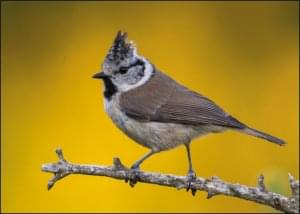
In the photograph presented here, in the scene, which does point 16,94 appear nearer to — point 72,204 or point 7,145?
point 7,145

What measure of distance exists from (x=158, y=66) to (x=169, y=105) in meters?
2.51

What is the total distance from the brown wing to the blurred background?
1.92m

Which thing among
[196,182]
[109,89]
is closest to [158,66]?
[109,89]

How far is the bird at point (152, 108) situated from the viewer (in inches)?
185

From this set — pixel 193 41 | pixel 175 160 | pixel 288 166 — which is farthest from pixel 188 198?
pixel 193 41

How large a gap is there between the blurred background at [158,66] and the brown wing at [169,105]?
75.7 inches

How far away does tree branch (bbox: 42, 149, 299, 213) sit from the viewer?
3.54 m

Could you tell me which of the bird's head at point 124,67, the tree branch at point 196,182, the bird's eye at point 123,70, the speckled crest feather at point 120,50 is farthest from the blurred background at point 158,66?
the tree branch at point 196,182

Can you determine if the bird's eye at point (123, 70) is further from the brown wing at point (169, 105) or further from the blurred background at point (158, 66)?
the blurred background at point (158, 66)

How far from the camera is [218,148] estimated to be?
7188 millimetres

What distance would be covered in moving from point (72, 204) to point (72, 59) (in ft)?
4.16

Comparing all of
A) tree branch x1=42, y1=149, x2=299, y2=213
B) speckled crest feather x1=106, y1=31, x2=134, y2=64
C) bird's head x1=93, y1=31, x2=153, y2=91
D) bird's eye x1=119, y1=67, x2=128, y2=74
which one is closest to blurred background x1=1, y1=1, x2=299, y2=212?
bird's head x1=93, y1=31, x2=153, y2=91

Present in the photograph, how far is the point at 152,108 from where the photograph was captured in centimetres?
487

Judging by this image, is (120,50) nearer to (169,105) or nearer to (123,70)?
(123,70)
